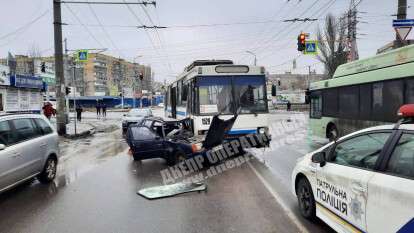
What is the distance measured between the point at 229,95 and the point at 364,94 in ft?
14.0

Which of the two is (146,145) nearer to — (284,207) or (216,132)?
(216,132)

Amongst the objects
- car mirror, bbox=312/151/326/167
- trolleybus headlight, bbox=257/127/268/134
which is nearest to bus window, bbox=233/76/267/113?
trolleybus headlight, bbox=257/127/268/134

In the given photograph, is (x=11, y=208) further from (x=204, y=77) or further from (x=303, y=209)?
(x=204, y=77)

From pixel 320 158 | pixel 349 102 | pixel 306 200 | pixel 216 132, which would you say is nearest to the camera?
pixel 320 158

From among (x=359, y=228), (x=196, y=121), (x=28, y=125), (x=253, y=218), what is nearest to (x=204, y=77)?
(x=196, y=121)

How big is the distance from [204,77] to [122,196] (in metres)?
5.19

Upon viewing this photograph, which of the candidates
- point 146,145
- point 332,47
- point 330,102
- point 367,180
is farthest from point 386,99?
point 332,47

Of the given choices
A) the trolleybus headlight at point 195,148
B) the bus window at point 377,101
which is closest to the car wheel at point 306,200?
the trolleybus headlight at point 195,148

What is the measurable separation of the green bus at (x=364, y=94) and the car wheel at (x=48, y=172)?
349 inches

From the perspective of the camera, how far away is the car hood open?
348 inches

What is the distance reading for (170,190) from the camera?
7.01m

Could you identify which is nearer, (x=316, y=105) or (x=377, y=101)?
(x=377, y=101)

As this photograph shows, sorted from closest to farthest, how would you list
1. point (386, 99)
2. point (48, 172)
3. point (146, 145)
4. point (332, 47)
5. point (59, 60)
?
point (48, 172) → point (386, 99) → point (146, 145) → point (59, 60) → point (332, 47)

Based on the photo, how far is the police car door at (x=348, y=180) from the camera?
12.1ft
